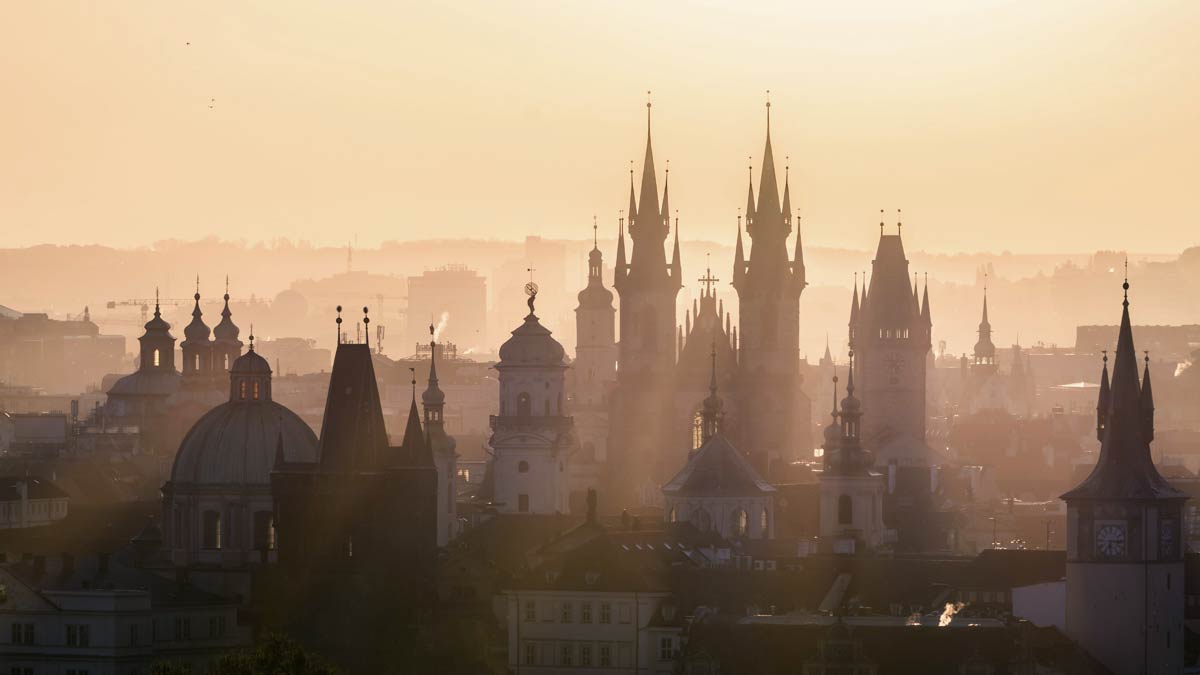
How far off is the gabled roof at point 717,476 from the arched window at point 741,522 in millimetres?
1076

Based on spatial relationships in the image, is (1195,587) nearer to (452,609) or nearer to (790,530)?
(452,609)

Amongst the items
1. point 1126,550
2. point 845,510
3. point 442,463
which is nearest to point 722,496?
point 845,510

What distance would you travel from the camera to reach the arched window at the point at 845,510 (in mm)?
190500

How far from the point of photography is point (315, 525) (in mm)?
133000

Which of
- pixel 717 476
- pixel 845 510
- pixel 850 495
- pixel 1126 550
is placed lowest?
pixel 1126 550

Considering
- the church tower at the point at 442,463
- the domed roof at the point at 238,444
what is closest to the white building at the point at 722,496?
the church tower at the point at 442,463

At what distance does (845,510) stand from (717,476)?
7161 millimetres

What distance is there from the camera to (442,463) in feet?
625

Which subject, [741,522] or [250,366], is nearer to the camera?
[250,366]

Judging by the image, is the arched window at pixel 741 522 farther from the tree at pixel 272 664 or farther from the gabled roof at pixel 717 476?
the tree at pixel 272 664

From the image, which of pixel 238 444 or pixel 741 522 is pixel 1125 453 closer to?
pixel 238 444

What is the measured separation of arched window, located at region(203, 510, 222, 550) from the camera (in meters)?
149

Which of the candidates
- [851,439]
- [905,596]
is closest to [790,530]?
[851,439]

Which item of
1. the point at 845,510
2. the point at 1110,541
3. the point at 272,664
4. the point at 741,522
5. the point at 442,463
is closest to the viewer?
the point at 272,664
